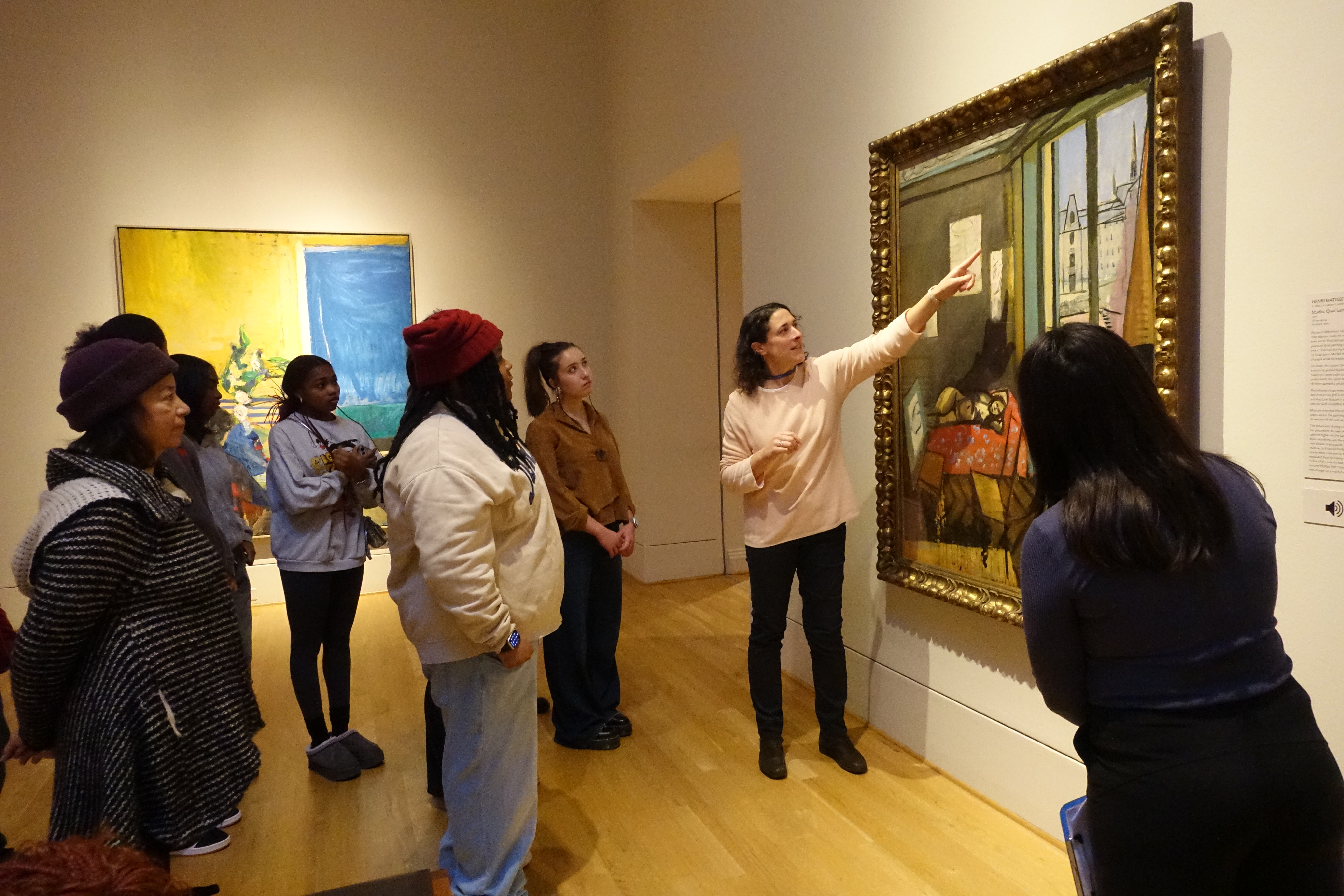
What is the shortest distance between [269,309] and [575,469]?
155 inches

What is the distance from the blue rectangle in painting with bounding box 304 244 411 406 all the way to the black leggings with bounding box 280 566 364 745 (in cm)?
337

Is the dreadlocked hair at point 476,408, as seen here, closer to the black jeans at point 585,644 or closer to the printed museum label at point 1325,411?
the black jeans at point 585,644

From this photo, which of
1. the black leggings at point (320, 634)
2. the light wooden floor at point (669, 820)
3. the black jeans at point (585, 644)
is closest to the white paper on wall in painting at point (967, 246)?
the black jeans at point (585, 644)

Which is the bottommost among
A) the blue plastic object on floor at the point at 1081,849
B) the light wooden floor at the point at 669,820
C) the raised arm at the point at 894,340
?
the light wooden floor at the point at 669,820

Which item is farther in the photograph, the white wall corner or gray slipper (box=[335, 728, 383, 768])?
the white wall corner

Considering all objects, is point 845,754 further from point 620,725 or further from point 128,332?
point 128,332

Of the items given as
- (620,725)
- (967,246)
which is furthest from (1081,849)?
(620,725)

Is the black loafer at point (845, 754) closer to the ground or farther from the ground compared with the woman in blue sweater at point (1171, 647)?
closer to the ground

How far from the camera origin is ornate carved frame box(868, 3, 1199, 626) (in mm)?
2162

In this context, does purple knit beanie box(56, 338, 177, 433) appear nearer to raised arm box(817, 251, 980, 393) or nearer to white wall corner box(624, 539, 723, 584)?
raised arm box(817, 251, 980, 393)

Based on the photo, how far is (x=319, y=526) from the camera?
127 inches

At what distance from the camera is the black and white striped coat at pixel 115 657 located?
5.57 feet

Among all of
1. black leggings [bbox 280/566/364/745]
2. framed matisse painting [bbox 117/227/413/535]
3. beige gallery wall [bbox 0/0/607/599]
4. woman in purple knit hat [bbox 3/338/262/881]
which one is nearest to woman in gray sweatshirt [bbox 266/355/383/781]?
black leggings [bbox 280/566/364/745]

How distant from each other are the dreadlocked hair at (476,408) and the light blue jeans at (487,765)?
545 millimetres
